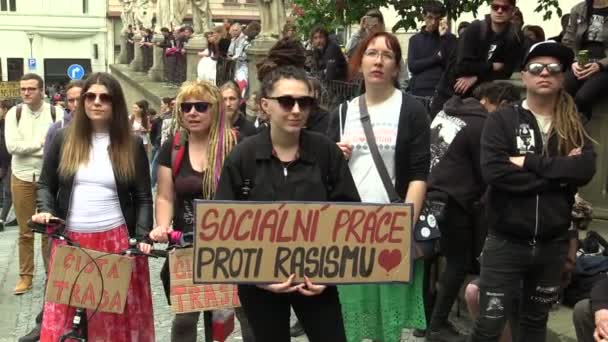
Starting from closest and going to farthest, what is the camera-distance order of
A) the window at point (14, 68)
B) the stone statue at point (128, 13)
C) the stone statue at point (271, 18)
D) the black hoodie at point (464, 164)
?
1. the black hoodie at point (464, 164)
2. the stone statue at point (271, 18)
3. the stone statue at point (128, 13)
4. the window at point (14, 68)

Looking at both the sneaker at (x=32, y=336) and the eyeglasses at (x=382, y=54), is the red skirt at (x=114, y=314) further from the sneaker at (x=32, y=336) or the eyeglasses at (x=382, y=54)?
the eyeglasses at (x=382, y=54)

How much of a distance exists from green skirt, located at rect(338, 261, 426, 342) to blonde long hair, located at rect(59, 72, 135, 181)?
155 centimetres

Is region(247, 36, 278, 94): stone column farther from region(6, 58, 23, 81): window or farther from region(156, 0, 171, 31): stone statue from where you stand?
region(6, 58, 23, 81): window

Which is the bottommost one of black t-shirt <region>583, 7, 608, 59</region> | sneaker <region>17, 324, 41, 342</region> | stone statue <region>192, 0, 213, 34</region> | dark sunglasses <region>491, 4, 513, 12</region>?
sneaker <region>17, 324, 41, 342</region>

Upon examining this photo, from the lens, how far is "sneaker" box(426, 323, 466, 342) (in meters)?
5.86

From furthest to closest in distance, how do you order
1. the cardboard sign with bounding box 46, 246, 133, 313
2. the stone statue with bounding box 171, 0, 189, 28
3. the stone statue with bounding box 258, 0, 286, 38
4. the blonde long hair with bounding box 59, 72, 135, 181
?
the stone statue with bounding box 171, 0, 189, 28 → the stone statue with bounding box 258, 0, 286, 38 → the blonde long hair with bounding box 59, 72, 135, 181 → the cardboard sign with bounding box 46, 246, 133, 313

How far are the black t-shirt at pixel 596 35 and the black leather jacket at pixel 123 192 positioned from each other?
3.58m

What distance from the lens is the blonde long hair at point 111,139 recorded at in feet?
16.5

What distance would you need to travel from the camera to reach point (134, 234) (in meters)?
5.24

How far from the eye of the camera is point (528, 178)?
13.8 ft

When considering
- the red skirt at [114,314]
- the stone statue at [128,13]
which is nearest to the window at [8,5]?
the stone statue at [128,13]

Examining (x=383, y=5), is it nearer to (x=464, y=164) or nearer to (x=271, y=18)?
(x=271, y=18)

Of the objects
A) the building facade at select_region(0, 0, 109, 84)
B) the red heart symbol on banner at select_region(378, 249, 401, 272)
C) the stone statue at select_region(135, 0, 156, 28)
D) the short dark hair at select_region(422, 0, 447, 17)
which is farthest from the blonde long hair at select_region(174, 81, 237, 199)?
the building facade at select_region(0, 0, 109, 84)

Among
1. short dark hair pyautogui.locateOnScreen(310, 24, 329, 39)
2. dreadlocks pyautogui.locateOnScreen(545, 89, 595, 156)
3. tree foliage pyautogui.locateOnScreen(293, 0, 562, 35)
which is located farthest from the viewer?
short dark hair pyautogui.locateOnScreen(310, 24, 329, 39)
